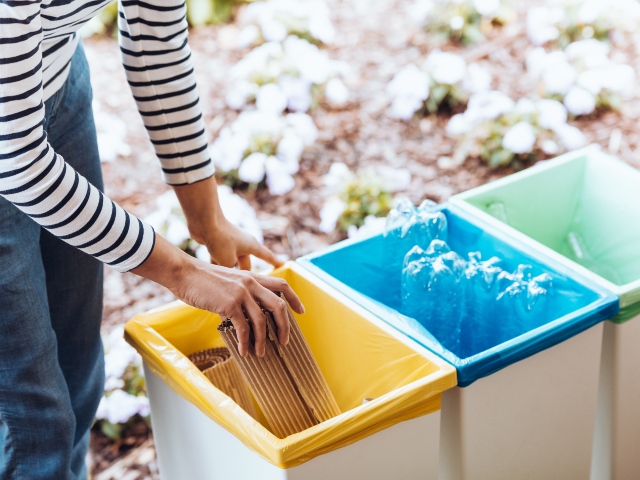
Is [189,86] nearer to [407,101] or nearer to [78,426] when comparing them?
[78,426]

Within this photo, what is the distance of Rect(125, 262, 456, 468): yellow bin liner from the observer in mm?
1108

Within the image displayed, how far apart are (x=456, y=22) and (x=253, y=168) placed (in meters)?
1.09

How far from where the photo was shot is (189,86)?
135 cm

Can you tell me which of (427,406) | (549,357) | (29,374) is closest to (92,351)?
(29,374)

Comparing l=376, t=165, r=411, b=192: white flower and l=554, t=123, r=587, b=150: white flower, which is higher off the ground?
l=554, t=123, r=587, b=150: white flower

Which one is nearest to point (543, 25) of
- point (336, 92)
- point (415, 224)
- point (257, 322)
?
point (336, 92)

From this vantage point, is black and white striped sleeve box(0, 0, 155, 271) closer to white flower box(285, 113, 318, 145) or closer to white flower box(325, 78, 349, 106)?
white flower box(285, 113, 318, 145)

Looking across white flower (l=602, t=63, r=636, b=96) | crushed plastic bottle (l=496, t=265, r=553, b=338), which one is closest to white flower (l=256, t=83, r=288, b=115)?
white flower (l=602, t=63, r=636, b=96)

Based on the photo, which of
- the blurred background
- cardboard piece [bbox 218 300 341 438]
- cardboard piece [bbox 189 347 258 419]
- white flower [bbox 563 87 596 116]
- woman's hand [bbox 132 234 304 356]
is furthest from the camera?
white flower [bbox 563 87 596 116]

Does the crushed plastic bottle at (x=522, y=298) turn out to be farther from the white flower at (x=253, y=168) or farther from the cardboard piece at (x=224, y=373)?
the white flower at (x=253, y=168)

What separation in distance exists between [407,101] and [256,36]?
2.30 feet

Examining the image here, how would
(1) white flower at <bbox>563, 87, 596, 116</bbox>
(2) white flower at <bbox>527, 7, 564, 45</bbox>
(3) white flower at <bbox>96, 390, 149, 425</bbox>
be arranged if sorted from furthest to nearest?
(2) white flower at <bbox>527, 7, 564, 45</bbox>, (1) white flower at <bbox>563, 87, 596, 116</bbox>, (3) white flower at <bbox>96, 390, 149, 425</bbox>

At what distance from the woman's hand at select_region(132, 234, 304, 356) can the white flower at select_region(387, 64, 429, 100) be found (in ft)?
5.82

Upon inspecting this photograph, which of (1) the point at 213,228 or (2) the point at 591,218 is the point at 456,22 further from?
(1) the point at 213,228
